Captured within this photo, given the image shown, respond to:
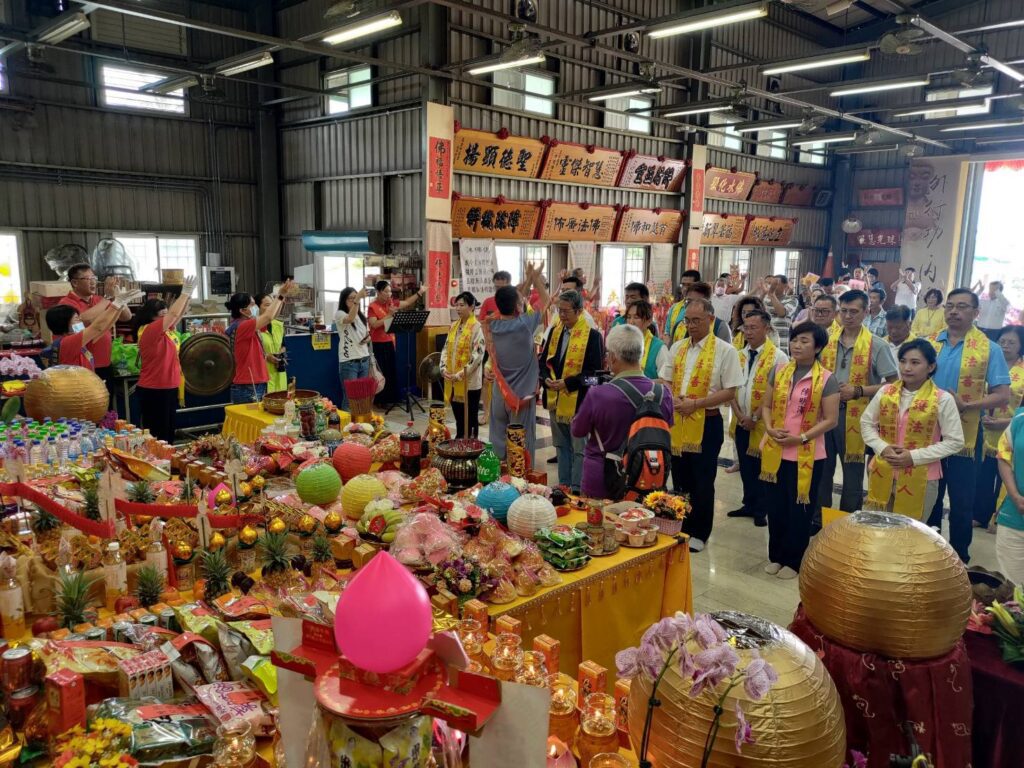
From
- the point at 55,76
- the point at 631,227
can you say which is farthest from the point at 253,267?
the point at 631,227

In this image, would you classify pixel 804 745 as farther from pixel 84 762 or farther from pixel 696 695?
pixel 84 762

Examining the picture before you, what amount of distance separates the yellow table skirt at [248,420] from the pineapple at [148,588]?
2148 mm

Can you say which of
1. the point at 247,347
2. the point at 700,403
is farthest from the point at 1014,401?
the point at 247,347

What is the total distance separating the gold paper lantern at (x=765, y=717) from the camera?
1.07m

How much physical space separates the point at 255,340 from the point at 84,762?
478 cm

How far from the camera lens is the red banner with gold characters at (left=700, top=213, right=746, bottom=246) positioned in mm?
13336

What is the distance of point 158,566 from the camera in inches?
81.2

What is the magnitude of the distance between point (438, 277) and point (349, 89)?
3666 millimetres

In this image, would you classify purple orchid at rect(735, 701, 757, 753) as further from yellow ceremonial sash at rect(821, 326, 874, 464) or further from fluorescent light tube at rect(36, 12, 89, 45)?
fluorescent light tube at rect(36, 12, 89, 45)

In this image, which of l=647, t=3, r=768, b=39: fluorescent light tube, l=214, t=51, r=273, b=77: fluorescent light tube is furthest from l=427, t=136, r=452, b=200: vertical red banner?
l=647, t=3, r=768, b=39: fluorescent light tube

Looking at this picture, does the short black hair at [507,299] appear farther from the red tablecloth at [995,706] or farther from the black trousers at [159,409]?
the red tablecloth at [995,706]

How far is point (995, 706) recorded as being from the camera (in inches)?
70.0

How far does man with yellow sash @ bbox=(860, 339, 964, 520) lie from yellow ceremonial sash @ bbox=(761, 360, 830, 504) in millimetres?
262

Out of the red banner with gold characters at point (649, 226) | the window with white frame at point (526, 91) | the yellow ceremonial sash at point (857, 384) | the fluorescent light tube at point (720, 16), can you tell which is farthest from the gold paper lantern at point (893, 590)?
the red banner with gold characters at point (649, 226)
